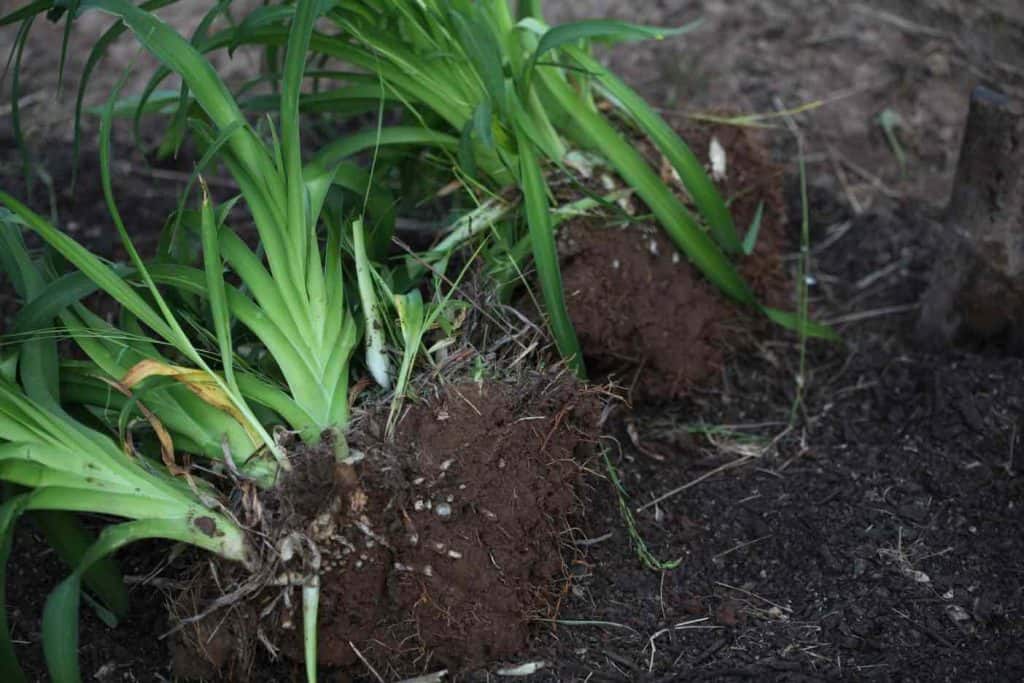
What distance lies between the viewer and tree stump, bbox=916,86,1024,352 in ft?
6.92

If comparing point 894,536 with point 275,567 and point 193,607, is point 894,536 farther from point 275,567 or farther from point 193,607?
point 193,607

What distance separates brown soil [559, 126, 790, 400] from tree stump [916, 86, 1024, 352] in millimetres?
332

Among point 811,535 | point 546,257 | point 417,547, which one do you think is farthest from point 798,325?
point 417,547

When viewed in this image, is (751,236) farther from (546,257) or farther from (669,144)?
(546,257)

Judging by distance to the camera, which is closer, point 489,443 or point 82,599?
point 489,443

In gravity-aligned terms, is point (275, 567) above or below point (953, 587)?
above

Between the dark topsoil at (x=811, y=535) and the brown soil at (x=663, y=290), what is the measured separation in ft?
0.31

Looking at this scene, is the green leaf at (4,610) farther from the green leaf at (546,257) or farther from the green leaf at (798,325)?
the green leaf at (798,325)

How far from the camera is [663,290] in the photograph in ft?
7.05

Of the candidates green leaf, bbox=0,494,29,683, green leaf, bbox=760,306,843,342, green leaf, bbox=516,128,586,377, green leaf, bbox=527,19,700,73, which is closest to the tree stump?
green leaf, bbox=760,306,843,342

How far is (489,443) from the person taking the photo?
5.45 feet

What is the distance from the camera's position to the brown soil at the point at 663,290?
2057mm

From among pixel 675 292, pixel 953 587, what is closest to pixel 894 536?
pixel 953 587

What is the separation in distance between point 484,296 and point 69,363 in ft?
2.17
